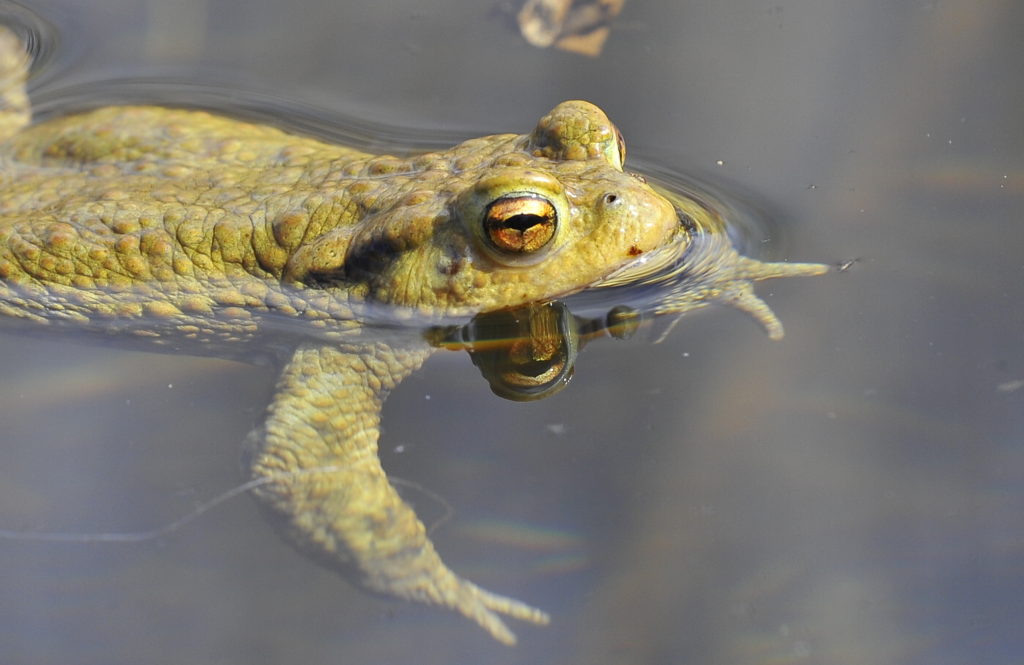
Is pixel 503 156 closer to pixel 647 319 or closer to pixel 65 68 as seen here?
pixel 647 319

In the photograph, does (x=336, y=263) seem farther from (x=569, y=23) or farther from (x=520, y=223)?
(x=569, y=23)

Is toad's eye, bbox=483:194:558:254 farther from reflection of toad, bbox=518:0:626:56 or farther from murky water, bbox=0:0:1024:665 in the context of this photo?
reflection of toad, bbox=518:0:626:56

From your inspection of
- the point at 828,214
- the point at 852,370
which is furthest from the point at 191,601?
the point at 828,214

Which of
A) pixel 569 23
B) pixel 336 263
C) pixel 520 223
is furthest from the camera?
pixel 569 23

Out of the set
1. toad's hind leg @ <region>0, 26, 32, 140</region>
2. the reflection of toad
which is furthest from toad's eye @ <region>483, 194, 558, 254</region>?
toad's hind leg @ <region>0, 26, 32, 140</region>

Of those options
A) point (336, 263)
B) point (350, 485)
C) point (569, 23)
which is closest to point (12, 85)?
point (336, 263)

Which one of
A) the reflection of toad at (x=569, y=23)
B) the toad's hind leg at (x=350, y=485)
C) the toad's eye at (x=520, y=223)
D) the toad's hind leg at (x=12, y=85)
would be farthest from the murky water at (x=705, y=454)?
the toad's hind leg at (x=12, y=85)
